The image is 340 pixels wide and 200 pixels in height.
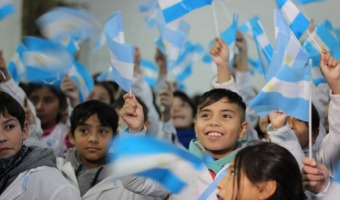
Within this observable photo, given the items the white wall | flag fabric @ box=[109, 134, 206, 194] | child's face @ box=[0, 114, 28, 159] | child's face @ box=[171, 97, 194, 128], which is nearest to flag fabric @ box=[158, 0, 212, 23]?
child's face @ box=[0, 114, 28, 159]

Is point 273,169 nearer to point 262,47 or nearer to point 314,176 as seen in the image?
point 314,176

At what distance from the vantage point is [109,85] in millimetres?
4797

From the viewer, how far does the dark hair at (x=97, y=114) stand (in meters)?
3.26

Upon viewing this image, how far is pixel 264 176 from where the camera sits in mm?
2098

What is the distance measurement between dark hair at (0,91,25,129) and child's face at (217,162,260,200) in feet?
3.24

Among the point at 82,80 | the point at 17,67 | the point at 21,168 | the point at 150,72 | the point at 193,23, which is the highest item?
the point at 21,168

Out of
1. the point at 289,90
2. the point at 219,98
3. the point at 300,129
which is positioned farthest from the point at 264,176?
the point at 300,129

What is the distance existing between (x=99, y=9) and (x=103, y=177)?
16.1 feet

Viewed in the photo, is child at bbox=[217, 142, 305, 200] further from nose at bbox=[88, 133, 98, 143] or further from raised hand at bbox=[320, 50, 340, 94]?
nose at bbox=[88, 133, 98, 143]

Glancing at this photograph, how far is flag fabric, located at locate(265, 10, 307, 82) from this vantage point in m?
2.63

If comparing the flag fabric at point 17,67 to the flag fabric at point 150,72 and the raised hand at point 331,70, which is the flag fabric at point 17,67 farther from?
the flag fabric at point 150,72

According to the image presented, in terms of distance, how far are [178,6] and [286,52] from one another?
0.80 meters

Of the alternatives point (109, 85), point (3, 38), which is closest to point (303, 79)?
point (109, 85)

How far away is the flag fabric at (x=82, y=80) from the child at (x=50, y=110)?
0.38 feet
